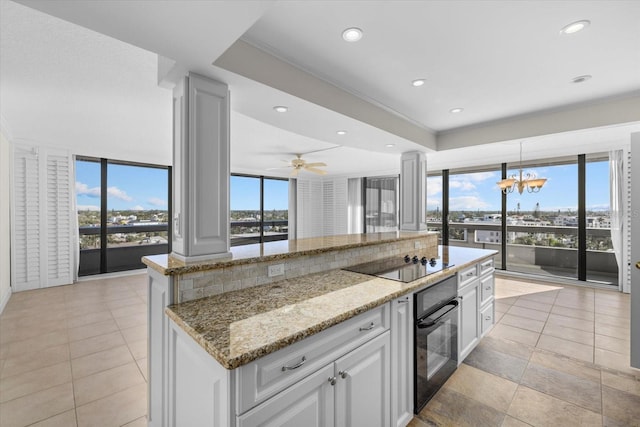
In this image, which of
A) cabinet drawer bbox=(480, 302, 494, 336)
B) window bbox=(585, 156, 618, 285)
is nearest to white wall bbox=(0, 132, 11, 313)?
cabinet drawer bbox=(480, 302, 494, 336)

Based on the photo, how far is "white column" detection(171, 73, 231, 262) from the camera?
5.65 ft

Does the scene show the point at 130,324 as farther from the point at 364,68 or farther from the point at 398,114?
the point at 398,114

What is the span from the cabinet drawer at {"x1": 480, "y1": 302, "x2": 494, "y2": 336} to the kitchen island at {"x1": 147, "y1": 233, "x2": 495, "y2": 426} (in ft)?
4.07

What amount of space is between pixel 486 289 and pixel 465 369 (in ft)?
2.76

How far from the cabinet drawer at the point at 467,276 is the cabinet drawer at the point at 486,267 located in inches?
4.5

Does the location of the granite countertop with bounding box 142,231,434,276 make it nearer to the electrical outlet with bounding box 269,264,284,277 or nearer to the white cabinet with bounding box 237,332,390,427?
the electrical outlet with bounding box 269,264,284,277

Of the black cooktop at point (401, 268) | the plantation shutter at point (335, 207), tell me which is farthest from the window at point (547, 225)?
the plantation shutter at point (335, 207)

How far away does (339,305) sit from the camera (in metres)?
1.44

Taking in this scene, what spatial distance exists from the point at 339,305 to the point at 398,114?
8.38 feet

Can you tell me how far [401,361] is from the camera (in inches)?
67.2

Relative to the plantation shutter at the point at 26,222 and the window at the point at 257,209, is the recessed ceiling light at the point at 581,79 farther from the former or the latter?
the plantation shutter at the point at 26,222

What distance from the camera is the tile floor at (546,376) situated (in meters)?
1.89

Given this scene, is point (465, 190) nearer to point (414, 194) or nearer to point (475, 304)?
point (414, 194)

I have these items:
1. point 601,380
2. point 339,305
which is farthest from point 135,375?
point 601,380
